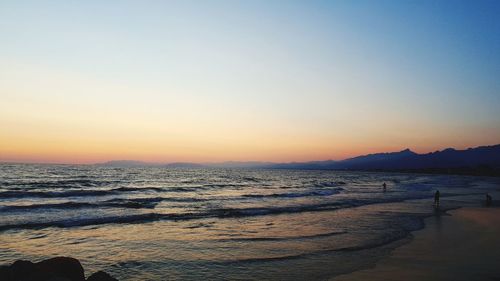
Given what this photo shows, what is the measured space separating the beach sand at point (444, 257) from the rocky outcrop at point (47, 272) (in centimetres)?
654

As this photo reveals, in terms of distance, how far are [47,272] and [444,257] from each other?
1226 cm

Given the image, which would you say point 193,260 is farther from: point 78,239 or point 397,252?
point 397,252

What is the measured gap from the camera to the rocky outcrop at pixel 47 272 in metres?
7.44

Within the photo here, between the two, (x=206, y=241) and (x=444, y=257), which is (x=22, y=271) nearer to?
(x=206, y=241)

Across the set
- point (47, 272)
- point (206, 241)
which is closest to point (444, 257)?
point (206, 241)

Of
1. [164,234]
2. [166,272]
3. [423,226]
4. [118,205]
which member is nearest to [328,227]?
[423,226]

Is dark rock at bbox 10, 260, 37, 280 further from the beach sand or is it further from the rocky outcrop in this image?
the beach sand

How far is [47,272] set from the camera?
25.0 ft

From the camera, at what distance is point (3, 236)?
15680mm

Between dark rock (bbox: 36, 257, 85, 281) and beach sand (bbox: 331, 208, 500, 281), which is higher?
dark rock (bbox: 36, 257, 85, 281)

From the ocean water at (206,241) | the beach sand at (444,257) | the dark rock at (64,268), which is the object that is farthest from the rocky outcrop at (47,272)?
the beach sand at (444,257)

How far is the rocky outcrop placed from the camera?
7443 mm

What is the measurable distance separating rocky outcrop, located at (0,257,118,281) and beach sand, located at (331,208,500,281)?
21.5ft

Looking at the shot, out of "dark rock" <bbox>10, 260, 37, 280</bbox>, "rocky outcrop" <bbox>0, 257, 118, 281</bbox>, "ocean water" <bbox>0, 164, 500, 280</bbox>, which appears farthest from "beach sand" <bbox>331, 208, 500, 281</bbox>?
"dark rock" <bbox>10, 260, 37, 280</bbox>
